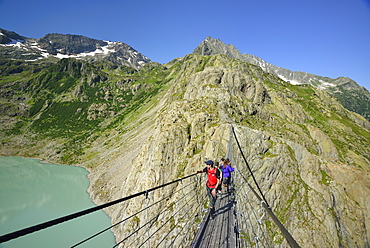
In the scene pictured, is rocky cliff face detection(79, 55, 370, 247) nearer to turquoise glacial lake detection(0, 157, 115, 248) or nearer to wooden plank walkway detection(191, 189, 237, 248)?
wooden plank walkway detection(191, 189, 237, 248)

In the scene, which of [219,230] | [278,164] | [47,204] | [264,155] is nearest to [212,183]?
[219,230]

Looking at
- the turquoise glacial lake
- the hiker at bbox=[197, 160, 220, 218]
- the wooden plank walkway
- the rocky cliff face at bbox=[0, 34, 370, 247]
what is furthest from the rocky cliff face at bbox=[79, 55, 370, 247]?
the hiker at bbox=[197, 160, 220, 218]

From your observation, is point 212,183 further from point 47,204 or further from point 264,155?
point 47,204

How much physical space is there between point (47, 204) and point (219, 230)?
5362cm

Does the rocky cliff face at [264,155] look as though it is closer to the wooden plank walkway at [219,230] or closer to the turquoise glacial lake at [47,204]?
the turquoise glacial lake at [47,204]

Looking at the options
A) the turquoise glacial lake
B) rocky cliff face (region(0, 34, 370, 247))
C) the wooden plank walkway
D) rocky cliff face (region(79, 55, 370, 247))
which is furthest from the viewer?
the turquoise glacial lake

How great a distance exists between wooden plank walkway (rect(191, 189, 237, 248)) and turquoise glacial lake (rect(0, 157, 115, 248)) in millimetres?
26375

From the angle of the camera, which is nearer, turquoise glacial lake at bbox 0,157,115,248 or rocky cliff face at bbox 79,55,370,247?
rocky cliff face at bbox 79,55,370,247

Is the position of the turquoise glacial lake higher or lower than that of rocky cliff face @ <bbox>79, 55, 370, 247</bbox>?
lower

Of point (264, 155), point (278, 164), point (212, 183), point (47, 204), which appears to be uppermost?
point (212, 183)

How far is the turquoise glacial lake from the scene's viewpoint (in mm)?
30516

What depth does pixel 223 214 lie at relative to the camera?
9914 millimetres

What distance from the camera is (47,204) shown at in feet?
148

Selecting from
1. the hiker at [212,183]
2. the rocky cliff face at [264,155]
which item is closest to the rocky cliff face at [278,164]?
the rocky cliff face at [264,155]
